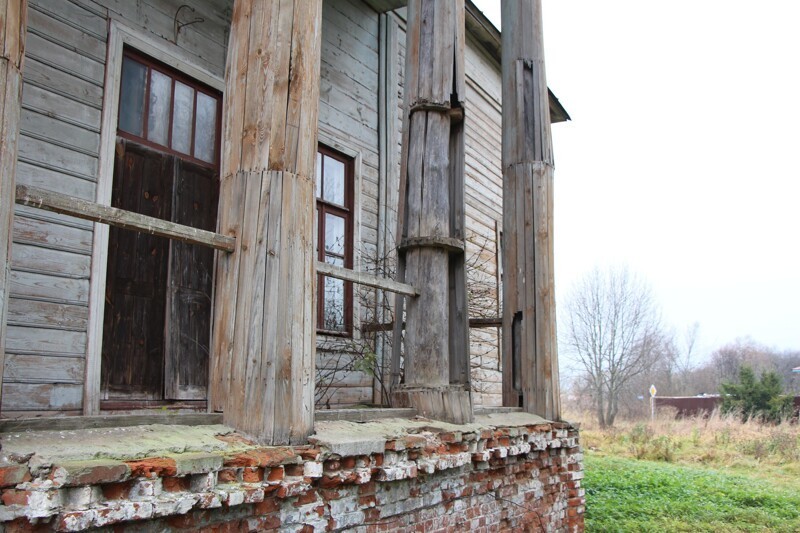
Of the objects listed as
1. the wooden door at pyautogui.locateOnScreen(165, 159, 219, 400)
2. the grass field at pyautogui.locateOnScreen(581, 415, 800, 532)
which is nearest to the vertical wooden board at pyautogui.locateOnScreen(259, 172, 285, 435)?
the wooden door at pyautogui.locateOnScreen(165, 159, 219, 400)

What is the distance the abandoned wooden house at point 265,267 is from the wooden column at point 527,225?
0.02 metres

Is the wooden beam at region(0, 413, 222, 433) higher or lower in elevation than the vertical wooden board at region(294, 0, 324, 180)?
lower

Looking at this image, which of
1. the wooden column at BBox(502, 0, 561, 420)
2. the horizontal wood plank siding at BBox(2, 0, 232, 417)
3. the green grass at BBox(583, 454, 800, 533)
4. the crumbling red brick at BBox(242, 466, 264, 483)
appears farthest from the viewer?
the green grass at BBox(583, 454, 800, 533)

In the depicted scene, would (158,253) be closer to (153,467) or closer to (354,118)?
(354,118)

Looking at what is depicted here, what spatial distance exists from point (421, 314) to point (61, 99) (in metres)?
2.95

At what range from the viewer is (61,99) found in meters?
4.78

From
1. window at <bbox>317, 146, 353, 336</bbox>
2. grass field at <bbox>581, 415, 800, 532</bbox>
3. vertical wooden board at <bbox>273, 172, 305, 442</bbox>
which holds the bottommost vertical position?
grass field at <bbox>581, 415, 800, 532</bbox>

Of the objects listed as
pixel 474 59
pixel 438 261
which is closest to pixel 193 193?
pixel 438 261

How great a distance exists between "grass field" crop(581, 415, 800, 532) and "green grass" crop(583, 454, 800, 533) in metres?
0.01

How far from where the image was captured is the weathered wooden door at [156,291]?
5.04 metres

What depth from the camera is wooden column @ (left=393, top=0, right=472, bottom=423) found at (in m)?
4.53

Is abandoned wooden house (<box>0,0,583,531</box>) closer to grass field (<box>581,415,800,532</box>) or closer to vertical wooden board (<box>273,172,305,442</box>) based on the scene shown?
vertical wooden board (<box>273,172,305,442</box>)

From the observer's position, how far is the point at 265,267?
3.13m

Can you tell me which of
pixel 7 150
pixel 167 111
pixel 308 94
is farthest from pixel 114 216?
pixel 167 111
